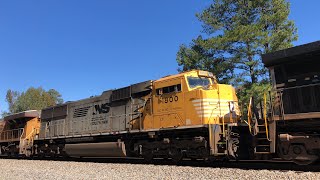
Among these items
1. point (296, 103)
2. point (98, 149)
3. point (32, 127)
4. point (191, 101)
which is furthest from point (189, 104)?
point (32, 127)

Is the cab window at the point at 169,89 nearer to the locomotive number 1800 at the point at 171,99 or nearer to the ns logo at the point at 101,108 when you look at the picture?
the locomotive number 1800 at the point at 171,99

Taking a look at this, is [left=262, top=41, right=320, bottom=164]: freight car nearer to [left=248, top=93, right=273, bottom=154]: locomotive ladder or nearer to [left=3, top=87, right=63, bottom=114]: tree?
[left=248, top=93, right=273, bottom=154]: locomotive ladder

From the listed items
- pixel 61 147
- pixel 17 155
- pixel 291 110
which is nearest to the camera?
pixel 291 110

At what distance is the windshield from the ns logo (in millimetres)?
5177

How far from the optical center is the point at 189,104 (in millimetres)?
11664

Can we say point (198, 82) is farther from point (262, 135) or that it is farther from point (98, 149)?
point (98, 149)

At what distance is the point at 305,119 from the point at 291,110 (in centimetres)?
62

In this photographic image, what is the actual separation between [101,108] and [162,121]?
4479 millimetres

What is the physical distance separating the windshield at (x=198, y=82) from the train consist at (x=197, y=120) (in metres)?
0.02

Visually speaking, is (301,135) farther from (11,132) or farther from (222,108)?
(11,132)

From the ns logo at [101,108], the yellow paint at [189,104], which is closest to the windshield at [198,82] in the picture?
the yellow paint at [189,104]

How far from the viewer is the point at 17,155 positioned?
2278 cm

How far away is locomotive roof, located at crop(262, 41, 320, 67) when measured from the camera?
29.0 ft

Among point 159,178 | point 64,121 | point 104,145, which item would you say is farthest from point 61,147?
point 159,178
